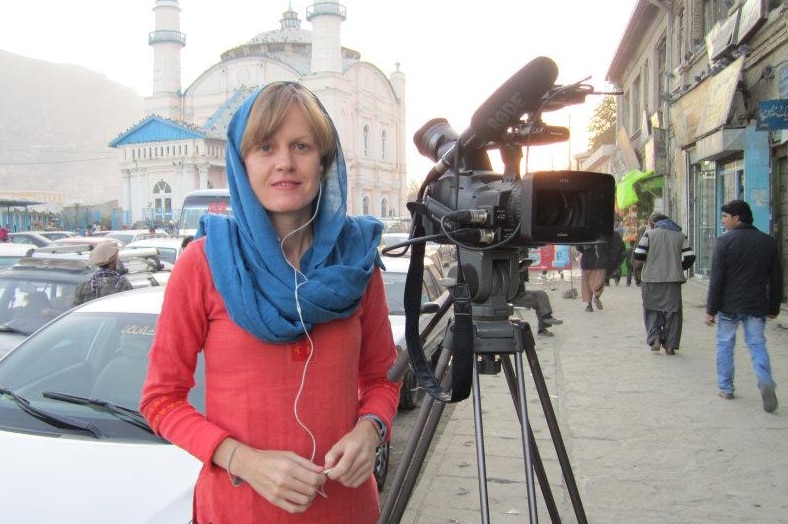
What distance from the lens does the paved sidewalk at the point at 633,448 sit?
12.2ft

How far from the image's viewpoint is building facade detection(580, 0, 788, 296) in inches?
388

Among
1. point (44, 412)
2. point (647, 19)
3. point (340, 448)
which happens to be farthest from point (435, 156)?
point (647, 19)

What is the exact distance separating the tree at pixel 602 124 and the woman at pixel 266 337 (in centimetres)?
4122

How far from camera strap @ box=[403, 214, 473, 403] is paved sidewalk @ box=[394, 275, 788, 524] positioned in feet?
6.04

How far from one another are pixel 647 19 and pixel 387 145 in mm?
41337

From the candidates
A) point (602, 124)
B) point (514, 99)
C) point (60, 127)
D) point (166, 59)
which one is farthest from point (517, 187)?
point (60, 127)

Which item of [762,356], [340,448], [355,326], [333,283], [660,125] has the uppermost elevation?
[660,125]

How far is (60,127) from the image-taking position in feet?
451

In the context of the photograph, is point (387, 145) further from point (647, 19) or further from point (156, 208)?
point (647, 19)

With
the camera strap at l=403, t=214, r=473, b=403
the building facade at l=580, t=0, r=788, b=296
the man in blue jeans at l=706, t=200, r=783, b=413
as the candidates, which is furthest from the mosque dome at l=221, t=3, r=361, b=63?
the camera strap at l=403, t=214, r=473, b=403

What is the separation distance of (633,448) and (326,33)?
48.9 meters

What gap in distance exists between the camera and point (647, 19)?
784 inches

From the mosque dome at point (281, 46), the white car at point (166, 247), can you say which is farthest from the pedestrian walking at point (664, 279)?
the mosque dome at point (281, 46)

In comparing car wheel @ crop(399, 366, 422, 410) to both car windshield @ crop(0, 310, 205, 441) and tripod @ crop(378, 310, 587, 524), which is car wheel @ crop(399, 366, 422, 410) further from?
tripod @ crop(378, 310, 587, 524)
